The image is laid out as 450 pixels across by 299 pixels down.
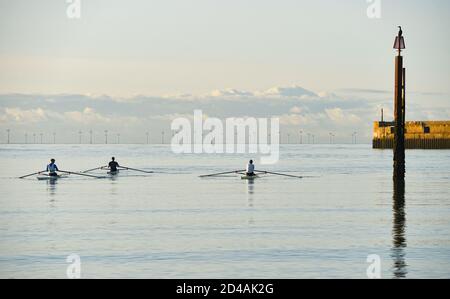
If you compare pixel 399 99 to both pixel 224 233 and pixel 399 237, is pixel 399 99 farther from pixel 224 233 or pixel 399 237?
pixel 224 233

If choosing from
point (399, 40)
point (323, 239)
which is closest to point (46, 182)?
point (399, 40)

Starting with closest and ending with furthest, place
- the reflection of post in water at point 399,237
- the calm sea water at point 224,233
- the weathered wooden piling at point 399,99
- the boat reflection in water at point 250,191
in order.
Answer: the reflection of post in water at point 399,237 < the calm sea water at point 224,233 < the boat reflection in water at point 250,191 < the weathered wooden piling at point 399,99

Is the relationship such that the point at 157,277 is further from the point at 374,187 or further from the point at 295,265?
Answer: the point at 374,187

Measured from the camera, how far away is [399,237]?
114 feet

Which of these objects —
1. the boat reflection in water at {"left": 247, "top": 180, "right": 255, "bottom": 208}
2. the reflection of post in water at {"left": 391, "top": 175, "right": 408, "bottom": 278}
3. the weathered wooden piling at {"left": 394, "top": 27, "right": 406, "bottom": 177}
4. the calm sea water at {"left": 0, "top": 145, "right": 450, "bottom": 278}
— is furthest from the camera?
the weathered wooden piling at {"left": 394, "top": 27, "right": 406, "bottom": 177}

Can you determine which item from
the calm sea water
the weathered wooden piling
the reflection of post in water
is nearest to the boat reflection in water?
the calm sea water

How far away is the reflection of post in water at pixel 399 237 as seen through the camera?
2692 cm

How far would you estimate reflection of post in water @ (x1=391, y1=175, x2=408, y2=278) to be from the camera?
26919mm

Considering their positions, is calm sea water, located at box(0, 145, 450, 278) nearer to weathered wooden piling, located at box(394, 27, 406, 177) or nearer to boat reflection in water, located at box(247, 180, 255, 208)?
boat reflection in water, located at box(247, 180, 255, 208)

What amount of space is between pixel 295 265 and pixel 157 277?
5.03m

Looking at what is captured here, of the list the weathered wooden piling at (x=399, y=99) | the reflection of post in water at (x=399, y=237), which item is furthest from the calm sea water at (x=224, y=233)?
the weathered wooden piling at (x=399, y=99)

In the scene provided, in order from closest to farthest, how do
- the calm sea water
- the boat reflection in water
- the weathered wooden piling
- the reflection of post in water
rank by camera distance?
the reflection of post in water
the calm sea water
the boat reflection in water
the weathered wooden piling

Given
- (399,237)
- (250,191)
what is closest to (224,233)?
(399,237)

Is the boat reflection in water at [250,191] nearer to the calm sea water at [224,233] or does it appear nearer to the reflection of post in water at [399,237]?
the calm sea water at [224,233]
